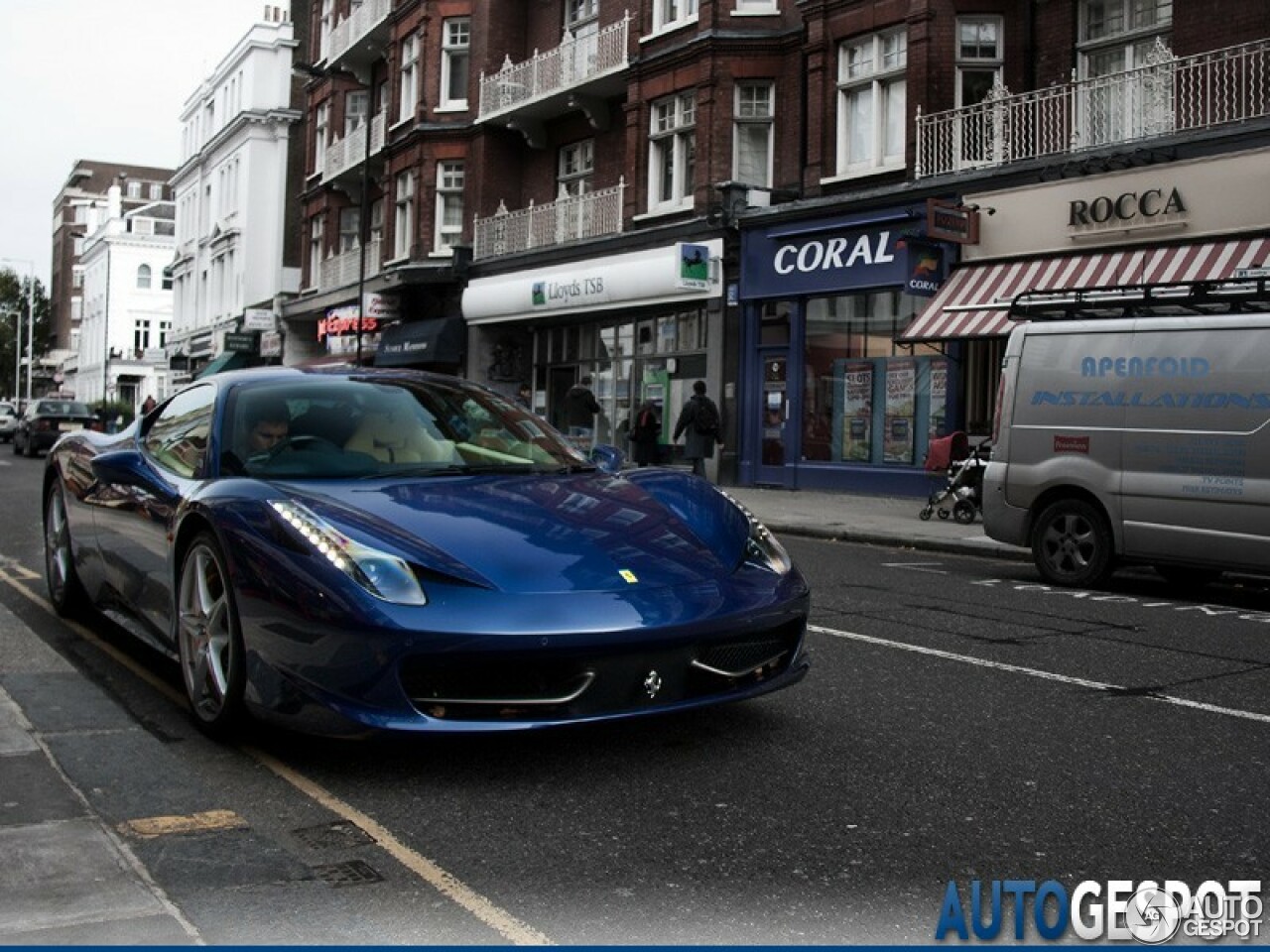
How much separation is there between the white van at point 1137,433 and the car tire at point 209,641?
7.50 metres

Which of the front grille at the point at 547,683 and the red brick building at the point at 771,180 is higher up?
the red brick building at the point at 771,180

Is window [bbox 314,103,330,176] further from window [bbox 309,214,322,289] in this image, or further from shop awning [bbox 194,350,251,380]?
shop awning [bbox 194,350,251,380]

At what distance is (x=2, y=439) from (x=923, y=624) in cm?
5129

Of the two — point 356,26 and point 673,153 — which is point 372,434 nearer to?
point 673,153

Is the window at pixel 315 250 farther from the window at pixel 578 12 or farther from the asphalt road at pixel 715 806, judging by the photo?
the asphalt road at pixel 715 806

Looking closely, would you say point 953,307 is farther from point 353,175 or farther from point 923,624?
point 353,175

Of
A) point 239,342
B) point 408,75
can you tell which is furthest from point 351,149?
point 239,342

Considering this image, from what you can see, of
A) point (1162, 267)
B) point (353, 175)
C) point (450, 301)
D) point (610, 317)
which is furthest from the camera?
point (353, 175)

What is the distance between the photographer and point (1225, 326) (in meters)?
9.51

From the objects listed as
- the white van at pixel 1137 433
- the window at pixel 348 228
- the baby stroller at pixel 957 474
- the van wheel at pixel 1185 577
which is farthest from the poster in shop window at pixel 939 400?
the window at pixel 348 228

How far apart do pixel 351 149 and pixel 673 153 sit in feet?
52.4

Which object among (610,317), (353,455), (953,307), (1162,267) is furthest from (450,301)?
(353,455)

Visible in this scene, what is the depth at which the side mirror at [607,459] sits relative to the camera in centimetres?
561

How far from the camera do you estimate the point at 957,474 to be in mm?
16078
